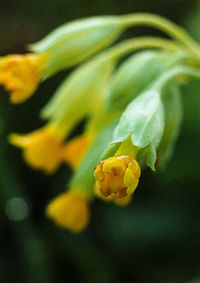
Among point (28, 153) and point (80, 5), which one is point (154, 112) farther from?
point (80, 5)

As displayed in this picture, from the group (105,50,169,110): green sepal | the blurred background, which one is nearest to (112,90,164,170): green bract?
(105,50,169,110): green sepal

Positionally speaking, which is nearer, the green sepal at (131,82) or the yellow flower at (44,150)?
the green sepal at (131,82)

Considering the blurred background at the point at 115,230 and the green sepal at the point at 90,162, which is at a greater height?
the green sepal at the point at 90,162

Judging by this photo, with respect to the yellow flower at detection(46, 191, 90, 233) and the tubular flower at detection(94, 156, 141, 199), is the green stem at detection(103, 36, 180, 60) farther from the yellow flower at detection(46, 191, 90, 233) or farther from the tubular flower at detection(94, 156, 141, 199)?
the tubular flower at detection(94, 156, 141, 199)

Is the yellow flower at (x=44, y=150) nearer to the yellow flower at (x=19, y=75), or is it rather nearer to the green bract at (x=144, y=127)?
the yellow flower at (x=19, y=75)

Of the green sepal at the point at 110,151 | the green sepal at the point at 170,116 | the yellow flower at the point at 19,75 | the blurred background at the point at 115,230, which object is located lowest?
the blurred background at the point at 115,230

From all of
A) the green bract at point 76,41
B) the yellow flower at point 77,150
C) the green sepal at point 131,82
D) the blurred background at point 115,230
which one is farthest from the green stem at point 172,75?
the blurred background at point 115,230

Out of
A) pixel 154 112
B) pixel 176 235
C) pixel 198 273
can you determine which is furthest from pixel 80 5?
pixel 154 112
